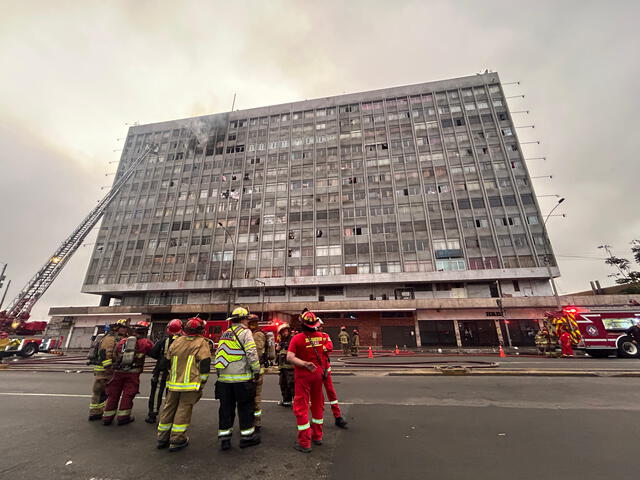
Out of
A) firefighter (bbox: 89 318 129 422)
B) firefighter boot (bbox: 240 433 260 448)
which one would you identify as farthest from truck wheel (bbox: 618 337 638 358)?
firefighter (bbox: 89 318 129 422)

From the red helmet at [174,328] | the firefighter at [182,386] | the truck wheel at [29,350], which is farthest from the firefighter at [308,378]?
the truck wheel at [29,350]

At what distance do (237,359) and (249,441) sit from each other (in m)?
1.23

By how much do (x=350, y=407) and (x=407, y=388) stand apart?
2.64 m

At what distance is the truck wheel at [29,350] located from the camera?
72.5 feet

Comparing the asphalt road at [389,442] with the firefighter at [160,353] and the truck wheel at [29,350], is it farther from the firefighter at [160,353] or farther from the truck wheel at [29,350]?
the truck wheel at [29,350]

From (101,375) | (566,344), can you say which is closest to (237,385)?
(101,375)

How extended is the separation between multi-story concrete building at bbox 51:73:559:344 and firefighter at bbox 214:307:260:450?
29.0m

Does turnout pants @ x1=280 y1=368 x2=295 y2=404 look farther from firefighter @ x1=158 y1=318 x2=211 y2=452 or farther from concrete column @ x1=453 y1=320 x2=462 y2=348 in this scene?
concrete column @ x1=453 y1=320 x2=462 y2=348

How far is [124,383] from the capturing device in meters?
5.66

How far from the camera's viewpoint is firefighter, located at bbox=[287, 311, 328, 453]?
13.5 ft

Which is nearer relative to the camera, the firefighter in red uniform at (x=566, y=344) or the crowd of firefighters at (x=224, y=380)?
the crowd of firefighters at (x=224, y=380)

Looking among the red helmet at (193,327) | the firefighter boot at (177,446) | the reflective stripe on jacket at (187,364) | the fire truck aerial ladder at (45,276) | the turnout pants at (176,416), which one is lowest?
the firefighter boot at (177,446)

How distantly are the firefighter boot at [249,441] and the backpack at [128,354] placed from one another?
3.09m

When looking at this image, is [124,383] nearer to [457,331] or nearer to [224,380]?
[224,380]
